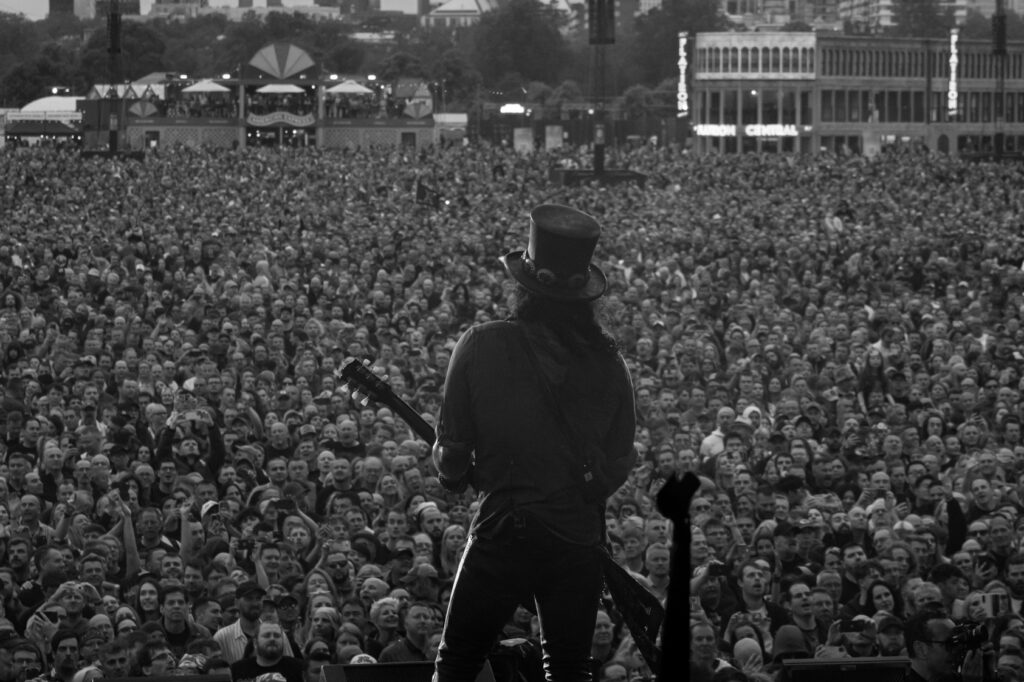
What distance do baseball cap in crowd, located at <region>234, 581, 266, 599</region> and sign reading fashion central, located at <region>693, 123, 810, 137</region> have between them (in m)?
101

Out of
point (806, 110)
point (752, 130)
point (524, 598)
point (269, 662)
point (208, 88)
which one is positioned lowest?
point (269, 662)

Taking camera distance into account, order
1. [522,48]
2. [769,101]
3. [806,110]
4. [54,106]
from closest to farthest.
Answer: [54,106]
[806,110]
[769,101]
[522,48]

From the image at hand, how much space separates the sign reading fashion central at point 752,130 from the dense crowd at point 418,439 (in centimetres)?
7524

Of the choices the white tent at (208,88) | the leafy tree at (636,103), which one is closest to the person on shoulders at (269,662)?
the white tent at (208,88)

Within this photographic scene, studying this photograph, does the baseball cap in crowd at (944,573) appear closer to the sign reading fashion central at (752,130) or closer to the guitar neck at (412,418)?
the guitar neck at (412,418)

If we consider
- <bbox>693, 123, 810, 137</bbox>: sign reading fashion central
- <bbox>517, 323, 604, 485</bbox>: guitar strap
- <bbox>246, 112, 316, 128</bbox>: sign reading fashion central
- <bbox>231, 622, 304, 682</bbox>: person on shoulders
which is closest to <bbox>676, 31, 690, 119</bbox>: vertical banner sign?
<bbox>693, 123, 810, 137</bbox>: sign reading fashion central

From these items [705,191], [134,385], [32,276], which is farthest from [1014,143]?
[134,385]

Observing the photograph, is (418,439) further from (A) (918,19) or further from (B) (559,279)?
(A) (918,19)

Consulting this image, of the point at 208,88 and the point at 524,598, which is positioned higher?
the point at 208,88

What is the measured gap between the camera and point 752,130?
110 metres

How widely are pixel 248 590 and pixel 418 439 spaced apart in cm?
471

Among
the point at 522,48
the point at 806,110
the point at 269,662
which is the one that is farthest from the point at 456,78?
the point at 269,662

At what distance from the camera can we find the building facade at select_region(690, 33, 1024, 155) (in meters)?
110

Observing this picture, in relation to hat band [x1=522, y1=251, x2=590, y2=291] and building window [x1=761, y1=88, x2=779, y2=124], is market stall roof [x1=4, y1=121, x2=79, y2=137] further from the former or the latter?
hat band [x1=522, y1=251, x2=590, y2=291]
